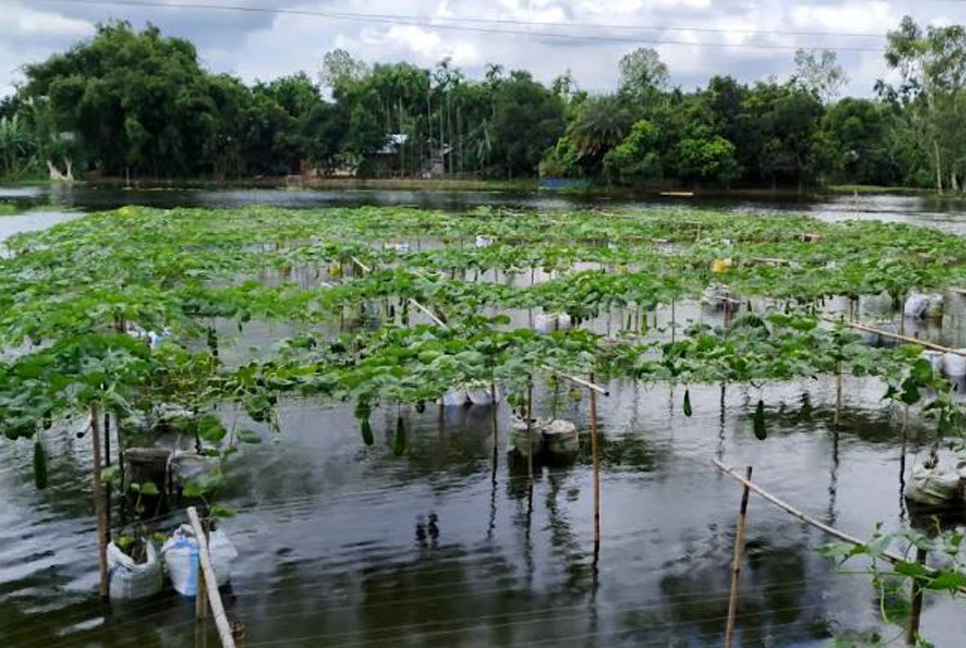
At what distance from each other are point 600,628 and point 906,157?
7409 cm

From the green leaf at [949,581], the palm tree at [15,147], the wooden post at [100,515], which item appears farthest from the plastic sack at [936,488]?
the palm tree at [15,147]

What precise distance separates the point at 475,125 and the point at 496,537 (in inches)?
2992

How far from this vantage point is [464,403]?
12.7 m

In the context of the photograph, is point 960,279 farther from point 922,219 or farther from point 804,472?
point 922,219

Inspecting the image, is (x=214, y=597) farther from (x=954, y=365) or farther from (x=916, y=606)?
(x=954, y=365)

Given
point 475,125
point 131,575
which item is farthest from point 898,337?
point 475,125

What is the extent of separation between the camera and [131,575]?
287 inches

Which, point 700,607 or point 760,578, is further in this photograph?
point 760,578

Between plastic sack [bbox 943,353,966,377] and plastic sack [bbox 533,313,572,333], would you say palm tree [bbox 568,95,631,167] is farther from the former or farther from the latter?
plastic sack [bbox 943,353,966,377]

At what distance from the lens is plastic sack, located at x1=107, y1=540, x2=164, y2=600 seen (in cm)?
730

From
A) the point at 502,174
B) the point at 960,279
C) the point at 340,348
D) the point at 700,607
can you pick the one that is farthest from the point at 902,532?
the point at 502,174

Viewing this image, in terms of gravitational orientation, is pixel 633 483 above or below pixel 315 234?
below

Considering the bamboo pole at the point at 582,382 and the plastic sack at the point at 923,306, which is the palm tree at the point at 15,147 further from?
the bamboo pole at the point at 582,382

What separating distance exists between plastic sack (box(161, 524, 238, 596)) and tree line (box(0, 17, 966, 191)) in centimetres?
5957
